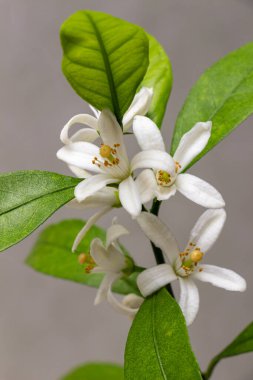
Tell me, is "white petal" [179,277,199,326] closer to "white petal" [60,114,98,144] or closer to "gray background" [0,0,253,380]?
"white petal" [60,114,98,144]

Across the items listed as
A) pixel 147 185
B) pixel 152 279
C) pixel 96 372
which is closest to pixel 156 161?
pixel 147 185

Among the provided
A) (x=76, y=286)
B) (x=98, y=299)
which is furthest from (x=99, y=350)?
(x=98, y=299)

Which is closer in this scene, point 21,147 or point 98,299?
point 98,299

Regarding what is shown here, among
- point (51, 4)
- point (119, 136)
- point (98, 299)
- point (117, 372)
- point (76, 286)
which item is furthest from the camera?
point (76, 286)

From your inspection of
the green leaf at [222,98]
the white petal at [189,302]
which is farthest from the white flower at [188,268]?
the green leaf at [222,98]

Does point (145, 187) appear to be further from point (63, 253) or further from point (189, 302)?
point (63, 253)

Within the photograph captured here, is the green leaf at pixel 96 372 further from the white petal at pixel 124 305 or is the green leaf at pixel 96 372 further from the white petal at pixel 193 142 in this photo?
the white petal at pixel 193 142

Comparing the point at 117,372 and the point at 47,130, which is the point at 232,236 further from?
the point at 117,372
